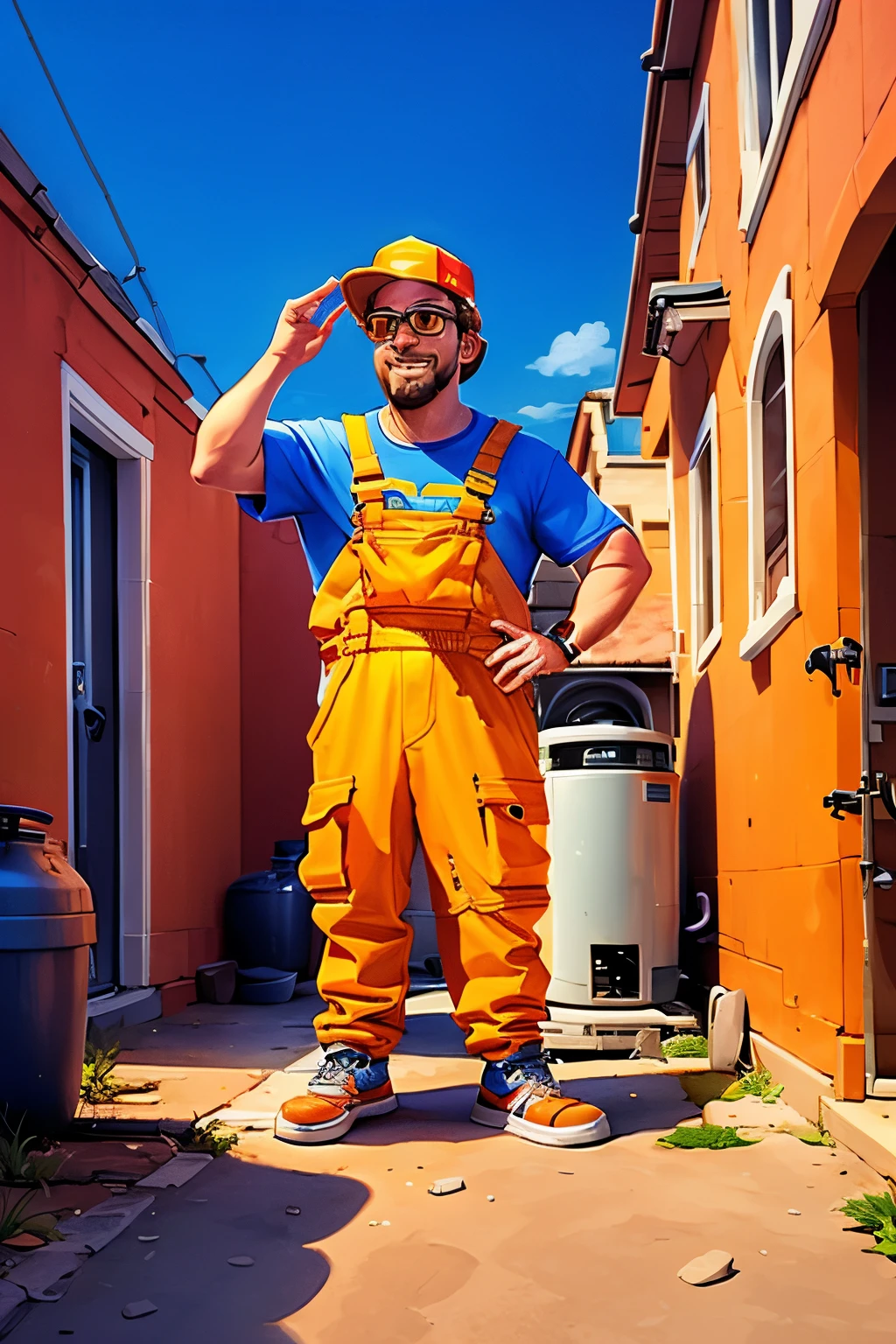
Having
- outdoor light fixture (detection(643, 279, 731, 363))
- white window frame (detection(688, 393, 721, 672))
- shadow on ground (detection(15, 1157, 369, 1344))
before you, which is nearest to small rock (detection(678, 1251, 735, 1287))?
shadow on ground (detection(15, 1157, 369, 1344))

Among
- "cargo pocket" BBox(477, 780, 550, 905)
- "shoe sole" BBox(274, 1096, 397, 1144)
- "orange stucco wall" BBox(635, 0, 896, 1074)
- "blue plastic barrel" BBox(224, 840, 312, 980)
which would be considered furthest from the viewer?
"blue plastic barrel" BBox(224, 840, 312, 980)

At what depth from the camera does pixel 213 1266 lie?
6.63 ft

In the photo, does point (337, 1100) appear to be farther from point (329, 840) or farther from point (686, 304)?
point (686, 304)

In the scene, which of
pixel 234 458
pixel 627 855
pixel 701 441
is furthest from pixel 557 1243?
pixel 701 441

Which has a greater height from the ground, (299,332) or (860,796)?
(299,332)

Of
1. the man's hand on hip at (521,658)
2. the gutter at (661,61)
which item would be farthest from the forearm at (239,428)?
the gutter at (661,61)

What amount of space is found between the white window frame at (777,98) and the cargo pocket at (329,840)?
2158 mm

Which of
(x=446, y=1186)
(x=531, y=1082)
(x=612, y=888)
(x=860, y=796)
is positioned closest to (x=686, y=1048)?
(x=612, y=888)

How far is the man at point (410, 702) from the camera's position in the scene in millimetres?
3029

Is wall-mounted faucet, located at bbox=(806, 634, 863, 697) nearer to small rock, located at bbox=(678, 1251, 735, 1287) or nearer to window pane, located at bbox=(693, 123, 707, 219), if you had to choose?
small rock, located at bbox=(678, 1251, 735, 1287)

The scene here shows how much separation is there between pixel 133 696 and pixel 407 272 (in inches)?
113

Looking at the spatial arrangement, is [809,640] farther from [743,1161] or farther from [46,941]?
[46,941]

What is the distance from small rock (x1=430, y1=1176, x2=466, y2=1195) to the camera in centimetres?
245

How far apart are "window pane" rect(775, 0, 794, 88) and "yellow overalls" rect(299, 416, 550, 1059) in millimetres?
1927
